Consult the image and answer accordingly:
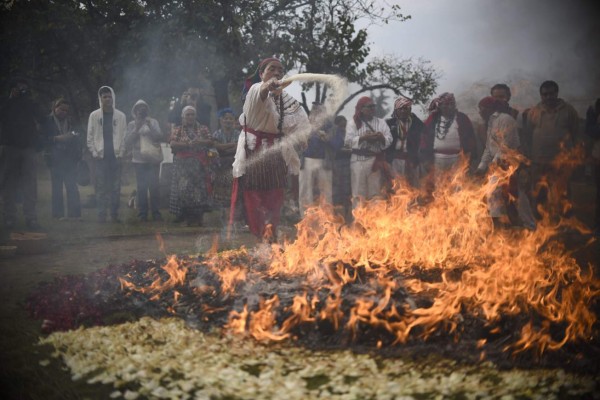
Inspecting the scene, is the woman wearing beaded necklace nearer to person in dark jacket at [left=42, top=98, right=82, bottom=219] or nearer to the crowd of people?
the crowd of people

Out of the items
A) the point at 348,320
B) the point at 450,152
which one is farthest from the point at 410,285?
the point at 450,152

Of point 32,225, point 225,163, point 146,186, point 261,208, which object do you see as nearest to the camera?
point 261,208

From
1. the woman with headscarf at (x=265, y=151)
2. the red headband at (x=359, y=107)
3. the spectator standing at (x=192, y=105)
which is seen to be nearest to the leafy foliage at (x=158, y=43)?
the spectator standing at (x=192, y=105)

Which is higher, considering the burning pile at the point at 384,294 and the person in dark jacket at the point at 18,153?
the person in dark jacket at the point at 18,153

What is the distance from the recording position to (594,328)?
4.58 meters

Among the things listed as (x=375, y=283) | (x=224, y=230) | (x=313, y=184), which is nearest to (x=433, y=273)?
(x=375, y=283)

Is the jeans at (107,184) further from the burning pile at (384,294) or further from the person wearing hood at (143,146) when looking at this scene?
the burning pile at (384,294)

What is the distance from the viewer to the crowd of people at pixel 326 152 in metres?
9.81

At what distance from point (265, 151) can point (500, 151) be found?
4.09 m

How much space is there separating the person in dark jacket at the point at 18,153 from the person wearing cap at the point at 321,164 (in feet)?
16.9

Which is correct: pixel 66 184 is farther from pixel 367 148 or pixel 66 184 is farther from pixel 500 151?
pixel 500 151

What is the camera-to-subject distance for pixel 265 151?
279 inches

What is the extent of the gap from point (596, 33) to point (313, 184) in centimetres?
577

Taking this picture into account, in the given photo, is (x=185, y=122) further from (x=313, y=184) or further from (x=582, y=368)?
(x=582, y=368)
